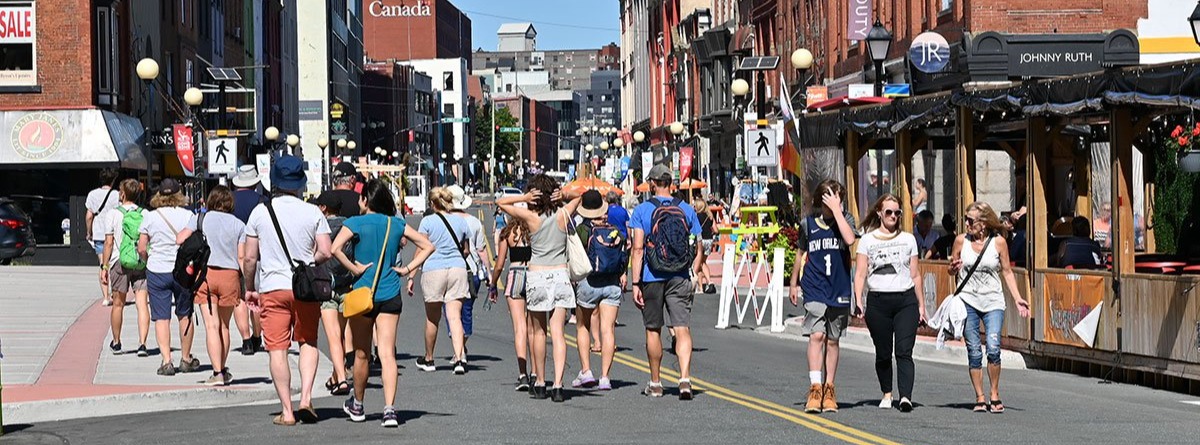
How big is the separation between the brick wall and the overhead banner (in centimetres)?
2999

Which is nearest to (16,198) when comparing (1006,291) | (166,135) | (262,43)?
(166,135)

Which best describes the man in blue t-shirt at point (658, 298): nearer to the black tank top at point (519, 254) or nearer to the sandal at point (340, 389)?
the black tank top at point (519, 254)

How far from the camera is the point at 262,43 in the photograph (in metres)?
80.6

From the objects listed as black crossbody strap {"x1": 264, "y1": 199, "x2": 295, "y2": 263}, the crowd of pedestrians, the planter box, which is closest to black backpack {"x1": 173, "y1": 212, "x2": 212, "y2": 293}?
the crowd of pedestrians

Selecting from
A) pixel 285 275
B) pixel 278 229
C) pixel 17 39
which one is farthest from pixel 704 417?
pixel 17 39

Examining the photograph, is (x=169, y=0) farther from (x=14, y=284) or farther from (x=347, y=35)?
(x=347, y=35)

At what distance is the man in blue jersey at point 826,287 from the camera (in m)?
13.5

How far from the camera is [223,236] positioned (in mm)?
15055

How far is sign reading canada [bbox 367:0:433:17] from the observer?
184250 mm

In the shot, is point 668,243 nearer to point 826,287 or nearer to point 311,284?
point 826,287

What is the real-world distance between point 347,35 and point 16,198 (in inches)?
3387

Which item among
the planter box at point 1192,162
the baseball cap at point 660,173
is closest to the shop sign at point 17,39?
the planter box at point 1192,162

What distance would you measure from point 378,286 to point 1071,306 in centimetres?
812

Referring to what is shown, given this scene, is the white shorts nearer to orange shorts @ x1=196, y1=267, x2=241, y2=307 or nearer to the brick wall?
orange shorts @ x1=196, y1=267, x2=241, y2=307
